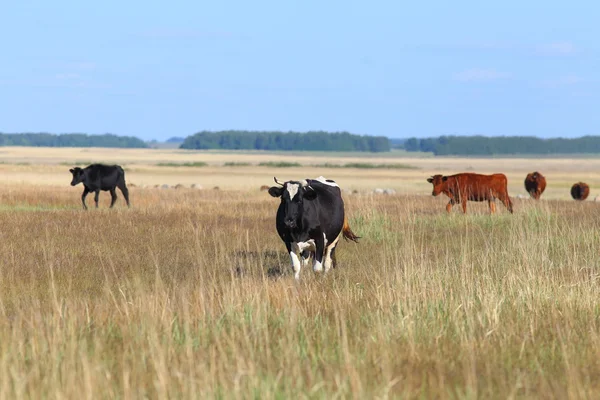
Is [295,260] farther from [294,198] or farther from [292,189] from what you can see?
[292,189]

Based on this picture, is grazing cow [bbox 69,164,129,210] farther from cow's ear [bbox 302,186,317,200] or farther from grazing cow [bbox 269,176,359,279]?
cow's ear [bbox 302,186,317,200]

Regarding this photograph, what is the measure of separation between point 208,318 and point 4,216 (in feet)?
47.9

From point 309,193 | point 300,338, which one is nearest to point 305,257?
point 309,193

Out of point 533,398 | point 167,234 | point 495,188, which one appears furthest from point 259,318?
point 495,188

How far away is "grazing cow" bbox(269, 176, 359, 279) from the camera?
41.0 ft

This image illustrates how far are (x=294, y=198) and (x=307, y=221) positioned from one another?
408mm

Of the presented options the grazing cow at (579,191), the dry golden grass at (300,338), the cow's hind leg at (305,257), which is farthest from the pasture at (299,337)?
the grazing cow at (579,191)

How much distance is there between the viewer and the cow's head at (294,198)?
485 inches

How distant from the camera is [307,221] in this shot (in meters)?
12.7

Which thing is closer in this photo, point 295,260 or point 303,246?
point 295,260

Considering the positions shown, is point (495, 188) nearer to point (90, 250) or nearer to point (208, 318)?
point (90, 250)

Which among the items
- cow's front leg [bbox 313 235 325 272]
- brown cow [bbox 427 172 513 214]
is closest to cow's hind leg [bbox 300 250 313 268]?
cow's front leg [bbox 313 235 325 272]

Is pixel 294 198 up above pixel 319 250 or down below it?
above

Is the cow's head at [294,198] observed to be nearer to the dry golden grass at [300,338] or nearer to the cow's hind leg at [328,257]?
the dry golden grass at [300,338]
